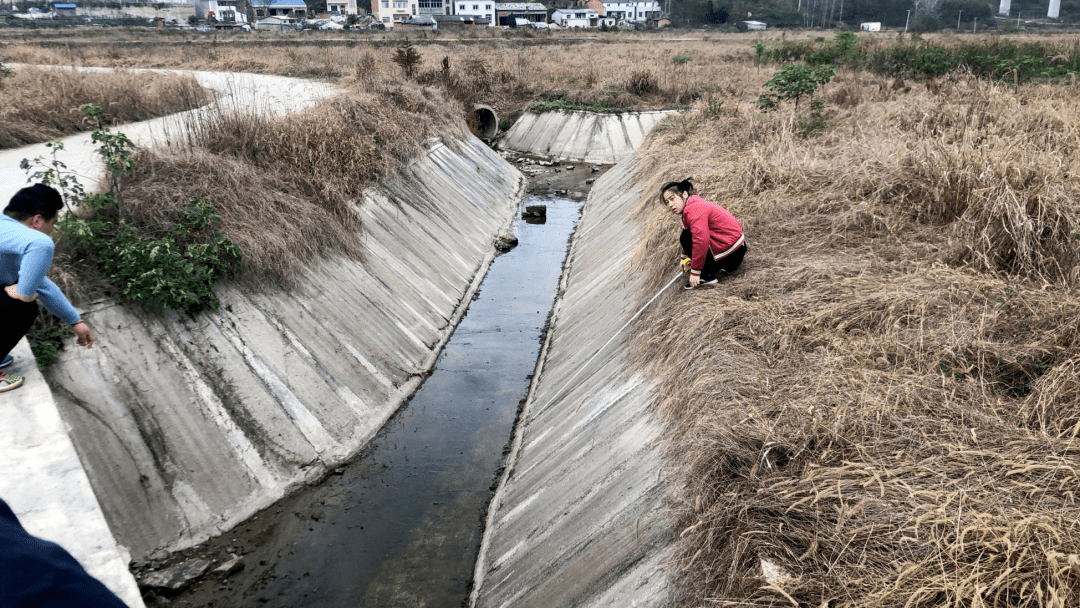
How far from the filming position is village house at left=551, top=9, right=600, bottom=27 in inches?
4413

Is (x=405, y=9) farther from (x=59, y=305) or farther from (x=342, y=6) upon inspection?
(x=59, y=305)

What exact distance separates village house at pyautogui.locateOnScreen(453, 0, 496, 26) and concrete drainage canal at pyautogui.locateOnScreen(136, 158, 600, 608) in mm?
113398

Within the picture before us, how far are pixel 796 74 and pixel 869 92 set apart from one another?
13.8 ft

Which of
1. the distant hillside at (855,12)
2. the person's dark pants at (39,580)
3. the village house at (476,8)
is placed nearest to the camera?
the person's dark pants at (39,580)

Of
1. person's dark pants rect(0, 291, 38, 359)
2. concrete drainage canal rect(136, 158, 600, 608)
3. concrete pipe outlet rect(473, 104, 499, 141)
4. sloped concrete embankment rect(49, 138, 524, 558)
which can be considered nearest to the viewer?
person's dark pants rect(0, 291, 38, 359)

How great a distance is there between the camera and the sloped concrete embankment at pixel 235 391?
745 centimetres

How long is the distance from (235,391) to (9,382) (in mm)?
2695

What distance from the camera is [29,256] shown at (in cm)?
579

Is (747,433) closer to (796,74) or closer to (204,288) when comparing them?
(204,288)

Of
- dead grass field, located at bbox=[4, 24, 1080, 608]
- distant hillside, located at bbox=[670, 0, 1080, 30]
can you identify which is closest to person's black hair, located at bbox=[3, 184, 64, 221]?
dead grass field, located at bbox=[4, 24, 1080, 608]

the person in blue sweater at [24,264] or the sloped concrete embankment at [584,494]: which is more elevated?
the person in blue sweater at [24,264]

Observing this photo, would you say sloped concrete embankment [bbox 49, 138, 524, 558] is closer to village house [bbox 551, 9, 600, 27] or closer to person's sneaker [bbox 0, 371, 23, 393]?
person's sneaker [bbox 0, 371, 23, 393]

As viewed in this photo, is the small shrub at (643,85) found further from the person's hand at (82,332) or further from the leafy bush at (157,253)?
the person's hand at (82,332)

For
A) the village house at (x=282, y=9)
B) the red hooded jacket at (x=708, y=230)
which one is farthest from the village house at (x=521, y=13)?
the red hooded jacket at (x=708, y=230)
